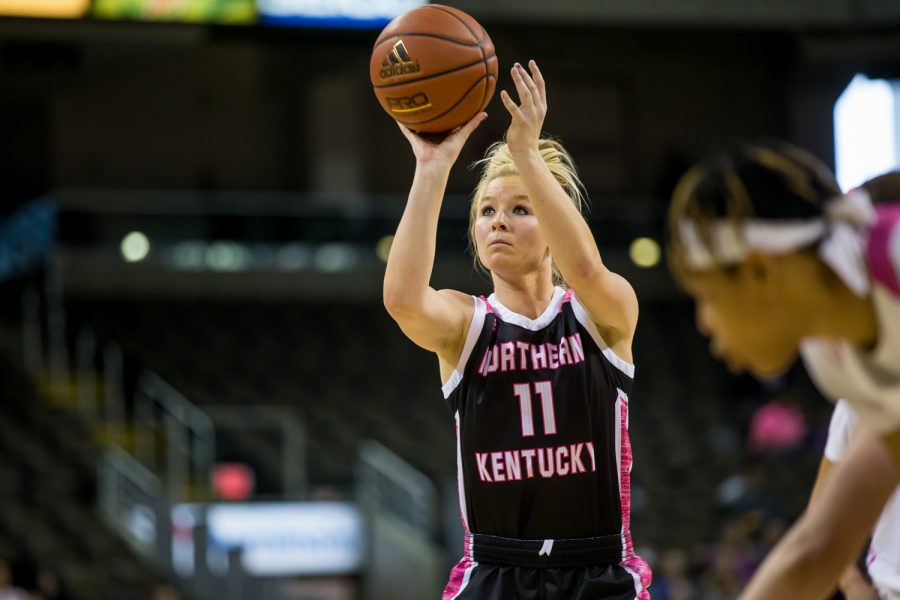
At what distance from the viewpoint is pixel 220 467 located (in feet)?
49.8

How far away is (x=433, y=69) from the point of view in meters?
4.15

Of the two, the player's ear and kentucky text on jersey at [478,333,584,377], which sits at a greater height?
the player's ear

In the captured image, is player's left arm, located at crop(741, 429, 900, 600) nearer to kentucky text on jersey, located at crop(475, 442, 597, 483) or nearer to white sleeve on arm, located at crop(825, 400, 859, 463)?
white sleeve on arm, located at crop(825, 400, 859, 463)

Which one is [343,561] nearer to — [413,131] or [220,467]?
[220,467]

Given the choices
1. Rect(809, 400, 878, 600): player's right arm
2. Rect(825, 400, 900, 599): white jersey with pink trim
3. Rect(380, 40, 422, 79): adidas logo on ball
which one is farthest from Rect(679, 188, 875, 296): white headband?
Rect(380, 40, 422, 79): adidas logo on ball

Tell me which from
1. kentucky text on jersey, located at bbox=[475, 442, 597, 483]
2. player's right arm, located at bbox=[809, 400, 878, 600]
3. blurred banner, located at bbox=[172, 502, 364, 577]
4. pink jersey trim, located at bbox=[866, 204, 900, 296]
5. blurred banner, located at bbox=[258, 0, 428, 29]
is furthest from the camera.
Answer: blurred banner, located at bbox=[258, 0, 428, 29]

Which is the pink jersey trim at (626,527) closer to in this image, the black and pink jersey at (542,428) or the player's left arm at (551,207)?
the black and pink jersey at (542,428)

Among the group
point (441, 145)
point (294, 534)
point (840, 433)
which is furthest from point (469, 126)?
point (294, 534)

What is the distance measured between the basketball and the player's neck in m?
0.51

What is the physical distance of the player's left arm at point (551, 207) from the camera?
12.4 feet

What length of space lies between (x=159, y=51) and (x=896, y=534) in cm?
1586

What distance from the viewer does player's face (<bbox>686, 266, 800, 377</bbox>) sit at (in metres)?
2.18

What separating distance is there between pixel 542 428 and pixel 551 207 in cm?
66

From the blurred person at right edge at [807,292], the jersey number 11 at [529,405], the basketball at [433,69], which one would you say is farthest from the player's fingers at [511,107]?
the blurred person at right edge at [807,292]
